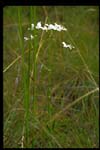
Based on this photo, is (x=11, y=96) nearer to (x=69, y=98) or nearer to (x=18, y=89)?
(x=18, y=89)

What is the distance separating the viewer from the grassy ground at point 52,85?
127 centimetres

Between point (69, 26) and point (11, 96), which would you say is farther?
point (69, 26)

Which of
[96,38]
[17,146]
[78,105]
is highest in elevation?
[96,38]

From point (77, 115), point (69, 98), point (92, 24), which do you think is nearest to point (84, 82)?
point (69, 98)

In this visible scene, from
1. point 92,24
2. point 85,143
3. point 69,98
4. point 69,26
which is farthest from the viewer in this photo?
point 92,24

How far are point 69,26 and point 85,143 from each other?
3.16 feet

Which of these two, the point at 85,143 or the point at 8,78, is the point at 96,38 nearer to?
the point at 8,78

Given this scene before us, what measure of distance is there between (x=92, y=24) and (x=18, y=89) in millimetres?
918

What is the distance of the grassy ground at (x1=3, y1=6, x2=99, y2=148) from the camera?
127cm

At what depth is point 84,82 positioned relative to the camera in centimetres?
171

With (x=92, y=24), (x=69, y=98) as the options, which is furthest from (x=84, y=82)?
(x=92, y=24)

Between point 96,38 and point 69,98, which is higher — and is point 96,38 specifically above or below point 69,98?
above

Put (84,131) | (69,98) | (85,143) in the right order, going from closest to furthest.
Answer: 1. (85,143)
2. (84,131)
3. (69,98)

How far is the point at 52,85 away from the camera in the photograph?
68.8 inches
